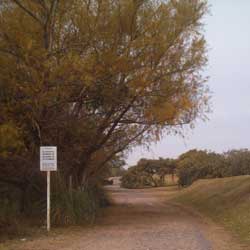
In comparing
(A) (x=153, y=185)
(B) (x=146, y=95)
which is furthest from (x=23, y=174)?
(A) (x=153, y=185)

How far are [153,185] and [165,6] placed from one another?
197 feet

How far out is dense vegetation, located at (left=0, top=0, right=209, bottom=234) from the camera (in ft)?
54.1

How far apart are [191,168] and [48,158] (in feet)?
163

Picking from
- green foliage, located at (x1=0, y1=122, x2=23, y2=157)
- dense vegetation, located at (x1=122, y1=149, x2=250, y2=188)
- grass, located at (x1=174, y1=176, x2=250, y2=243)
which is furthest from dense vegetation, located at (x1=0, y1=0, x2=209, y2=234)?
dense vegetation, located at (x1=122, y1=149, x2=250, y2=188)

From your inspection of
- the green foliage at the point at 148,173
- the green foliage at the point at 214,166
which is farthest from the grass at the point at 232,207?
the green foliage at the point at 148,173

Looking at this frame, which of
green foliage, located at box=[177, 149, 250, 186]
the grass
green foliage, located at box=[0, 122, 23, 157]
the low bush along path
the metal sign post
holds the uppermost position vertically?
green foliage, located at box=[177, 149, 250, 186]

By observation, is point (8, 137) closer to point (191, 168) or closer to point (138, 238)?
point (138, 238)

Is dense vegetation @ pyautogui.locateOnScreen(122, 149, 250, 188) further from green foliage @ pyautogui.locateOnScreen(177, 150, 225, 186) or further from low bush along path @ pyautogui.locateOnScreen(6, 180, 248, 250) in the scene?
low bush along path @ pyautogui.locateOnScreen(6, 180, 248, 250)

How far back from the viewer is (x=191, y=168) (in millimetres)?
64250

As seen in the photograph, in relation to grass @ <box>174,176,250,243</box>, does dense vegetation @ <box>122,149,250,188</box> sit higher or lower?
higher

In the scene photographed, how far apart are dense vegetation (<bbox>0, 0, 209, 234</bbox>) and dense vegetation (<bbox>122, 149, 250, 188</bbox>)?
29.9m

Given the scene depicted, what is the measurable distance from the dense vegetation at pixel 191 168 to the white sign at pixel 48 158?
35103mm

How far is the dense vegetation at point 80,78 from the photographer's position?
16.5 m

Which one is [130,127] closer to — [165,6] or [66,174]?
[66,174]
